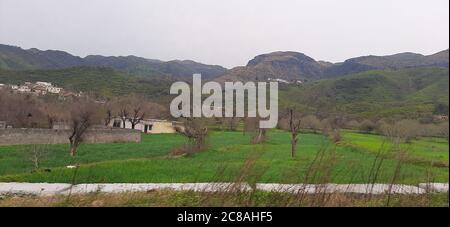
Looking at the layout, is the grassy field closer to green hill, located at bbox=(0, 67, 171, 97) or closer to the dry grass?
the dry grass

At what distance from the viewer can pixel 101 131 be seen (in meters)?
42.0

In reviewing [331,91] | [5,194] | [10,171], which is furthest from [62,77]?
[5,194]

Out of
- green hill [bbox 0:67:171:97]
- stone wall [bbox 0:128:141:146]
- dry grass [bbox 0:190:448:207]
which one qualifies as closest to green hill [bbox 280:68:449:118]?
green hill [bbox 0:67:171:97]

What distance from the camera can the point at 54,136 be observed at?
39.4m

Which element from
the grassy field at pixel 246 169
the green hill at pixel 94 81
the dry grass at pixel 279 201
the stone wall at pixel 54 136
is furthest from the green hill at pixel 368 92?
the dry grass at pixel 279 201

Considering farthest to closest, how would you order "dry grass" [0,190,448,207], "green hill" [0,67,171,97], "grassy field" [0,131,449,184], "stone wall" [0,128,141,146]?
"green hill" [0,67,171,97] < "stone wall" [0,128,141,146] < "grassy field" [0,131,449,184] < "dry grass" [0,190,448,207]

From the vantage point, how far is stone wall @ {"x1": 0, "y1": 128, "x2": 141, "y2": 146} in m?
36.4

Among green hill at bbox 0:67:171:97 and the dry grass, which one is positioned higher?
green hill at bbox 0:67:171:97

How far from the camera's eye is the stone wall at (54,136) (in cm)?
3638

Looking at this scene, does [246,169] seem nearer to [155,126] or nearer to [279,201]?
[279,201]

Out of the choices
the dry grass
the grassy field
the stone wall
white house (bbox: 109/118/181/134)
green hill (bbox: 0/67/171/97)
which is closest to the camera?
the dry grass

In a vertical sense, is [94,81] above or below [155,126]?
above

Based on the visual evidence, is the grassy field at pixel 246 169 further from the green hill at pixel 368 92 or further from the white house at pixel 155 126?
the green hill at pixel 368 92

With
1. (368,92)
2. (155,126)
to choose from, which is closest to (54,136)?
(155,126)
